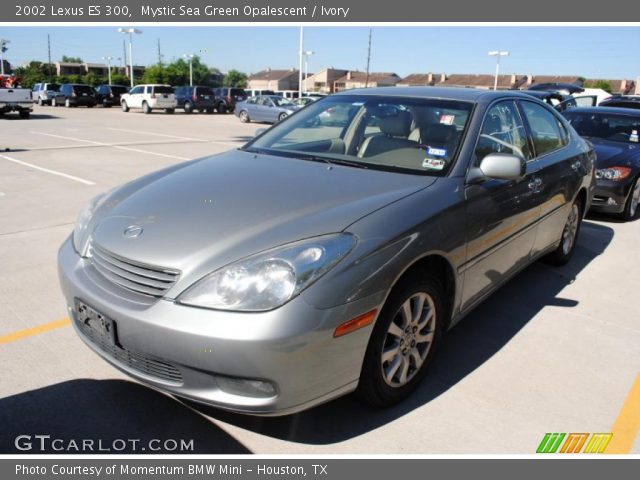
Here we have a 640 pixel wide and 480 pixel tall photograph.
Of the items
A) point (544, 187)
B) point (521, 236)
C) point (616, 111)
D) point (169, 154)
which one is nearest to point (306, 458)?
point (521, 236)

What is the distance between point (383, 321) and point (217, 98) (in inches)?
1372

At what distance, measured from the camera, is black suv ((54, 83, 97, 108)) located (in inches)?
1475

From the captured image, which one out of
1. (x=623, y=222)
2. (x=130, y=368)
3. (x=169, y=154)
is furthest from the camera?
(x=169, y=154)

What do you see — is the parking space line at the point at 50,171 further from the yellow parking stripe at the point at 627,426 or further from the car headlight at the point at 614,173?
the yellow parking stripe at the point at 627,426

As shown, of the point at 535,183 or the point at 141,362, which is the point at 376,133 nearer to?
the point at 535,183

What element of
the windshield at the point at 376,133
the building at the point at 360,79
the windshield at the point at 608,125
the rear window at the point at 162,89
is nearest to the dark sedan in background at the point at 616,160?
the windshield at the point at 608,125

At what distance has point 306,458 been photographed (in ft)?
8.15

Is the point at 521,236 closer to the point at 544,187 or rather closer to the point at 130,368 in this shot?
the point at 544,187

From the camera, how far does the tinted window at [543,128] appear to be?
425 cm

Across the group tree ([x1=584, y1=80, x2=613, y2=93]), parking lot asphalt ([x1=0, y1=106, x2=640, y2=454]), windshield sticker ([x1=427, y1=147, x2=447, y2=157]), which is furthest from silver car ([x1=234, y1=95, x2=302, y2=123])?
tree ([x1=584, y1=80, x2=613, y2=93])

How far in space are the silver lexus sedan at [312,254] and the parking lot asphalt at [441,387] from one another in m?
0.27

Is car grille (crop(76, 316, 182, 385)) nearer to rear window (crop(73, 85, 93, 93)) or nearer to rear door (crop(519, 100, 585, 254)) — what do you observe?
rear door (crop(519, 100, 585, 254))

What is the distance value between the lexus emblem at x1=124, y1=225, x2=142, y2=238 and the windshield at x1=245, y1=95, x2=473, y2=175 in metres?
1.31

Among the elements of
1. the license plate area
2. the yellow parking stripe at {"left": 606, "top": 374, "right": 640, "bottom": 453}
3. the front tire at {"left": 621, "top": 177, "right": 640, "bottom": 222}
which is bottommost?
the yellow parking stripe at {"left": 606, "top": 374, "right": 640, "bottom": 453}
